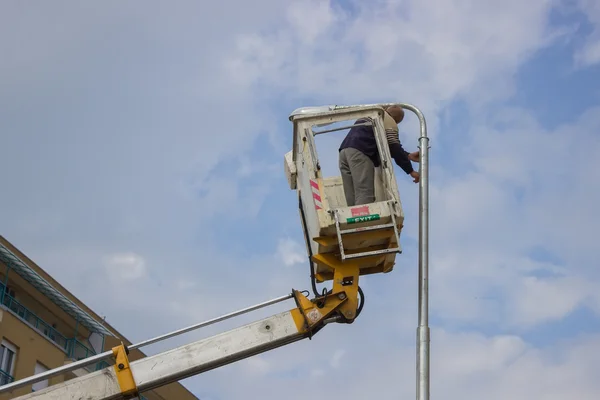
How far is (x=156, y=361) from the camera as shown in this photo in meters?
9.98

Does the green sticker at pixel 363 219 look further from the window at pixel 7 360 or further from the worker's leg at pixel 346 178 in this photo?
the window at pixel 7 360

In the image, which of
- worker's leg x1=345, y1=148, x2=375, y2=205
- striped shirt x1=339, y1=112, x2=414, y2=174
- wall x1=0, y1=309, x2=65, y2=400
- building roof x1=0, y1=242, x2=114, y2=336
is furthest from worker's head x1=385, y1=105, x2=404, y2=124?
building roof x1=0, y1=242, x2=114, y2=336

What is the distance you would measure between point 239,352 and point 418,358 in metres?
1.84

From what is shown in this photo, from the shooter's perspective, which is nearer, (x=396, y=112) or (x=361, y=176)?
(x=361, y=176)

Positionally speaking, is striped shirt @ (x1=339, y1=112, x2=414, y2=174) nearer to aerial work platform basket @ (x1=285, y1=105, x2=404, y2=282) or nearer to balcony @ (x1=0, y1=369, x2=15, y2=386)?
aerial work platform basket @ (x1=285, y1=105, x2=404, y2=282)

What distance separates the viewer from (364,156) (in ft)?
35.8

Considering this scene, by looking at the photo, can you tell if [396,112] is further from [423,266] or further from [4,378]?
[4,378]

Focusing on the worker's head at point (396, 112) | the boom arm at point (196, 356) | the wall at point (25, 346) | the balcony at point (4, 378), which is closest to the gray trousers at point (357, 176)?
the worker's head at point (396, 112)

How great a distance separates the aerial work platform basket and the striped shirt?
0.11m

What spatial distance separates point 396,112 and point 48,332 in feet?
88.6

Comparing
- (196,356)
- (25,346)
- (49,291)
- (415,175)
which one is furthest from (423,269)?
(49,291)

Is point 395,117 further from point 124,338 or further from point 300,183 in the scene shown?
point 124,338

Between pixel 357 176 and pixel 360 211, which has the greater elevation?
pixel 357 176

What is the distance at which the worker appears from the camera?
10859mm
